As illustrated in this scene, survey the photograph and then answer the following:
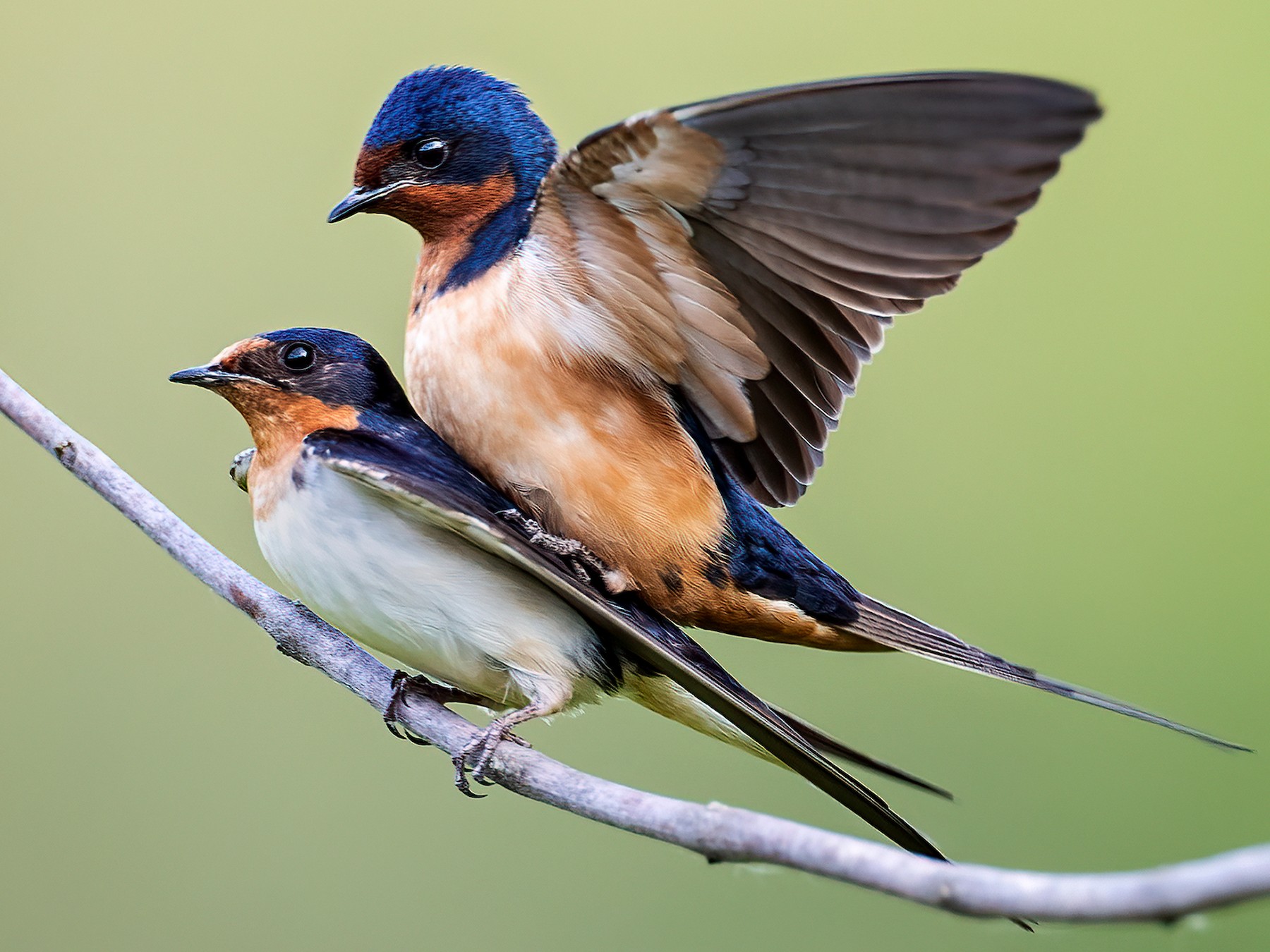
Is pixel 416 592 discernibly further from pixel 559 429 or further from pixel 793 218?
pixel 793 218

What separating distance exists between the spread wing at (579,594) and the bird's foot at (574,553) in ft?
0.04

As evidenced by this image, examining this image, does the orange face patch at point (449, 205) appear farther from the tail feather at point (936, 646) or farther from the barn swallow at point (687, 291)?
the tail feather at point (936, 646)

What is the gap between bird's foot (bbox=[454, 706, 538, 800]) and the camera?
1.08m

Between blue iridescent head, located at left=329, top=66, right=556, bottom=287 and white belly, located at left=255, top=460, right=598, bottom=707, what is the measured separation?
0.24 meters

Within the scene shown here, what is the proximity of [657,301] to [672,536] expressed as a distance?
0.22 m

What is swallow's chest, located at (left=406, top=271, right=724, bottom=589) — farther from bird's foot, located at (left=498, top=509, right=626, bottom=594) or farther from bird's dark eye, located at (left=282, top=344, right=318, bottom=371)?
bird's dark eye, located at (left=282, top=344, right=318, bottom=371)

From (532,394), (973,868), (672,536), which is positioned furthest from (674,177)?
(973,868)

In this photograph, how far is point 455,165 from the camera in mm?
1118

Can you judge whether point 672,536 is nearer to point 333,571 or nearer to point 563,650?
point 563,650

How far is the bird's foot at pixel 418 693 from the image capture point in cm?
118

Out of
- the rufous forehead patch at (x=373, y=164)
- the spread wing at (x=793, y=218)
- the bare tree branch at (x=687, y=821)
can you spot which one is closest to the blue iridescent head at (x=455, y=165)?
the rufous forehead patch at (x=373, y=164)

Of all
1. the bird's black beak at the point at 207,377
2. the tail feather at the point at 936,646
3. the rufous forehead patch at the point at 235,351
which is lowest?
the tail feather at the point at 936,646

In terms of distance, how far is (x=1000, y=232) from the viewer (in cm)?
98

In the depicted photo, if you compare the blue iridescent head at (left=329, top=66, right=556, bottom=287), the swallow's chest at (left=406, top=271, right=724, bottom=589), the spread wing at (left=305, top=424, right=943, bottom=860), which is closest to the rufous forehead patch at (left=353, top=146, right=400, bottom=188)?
the blue iridescent head at (left=329, top=66, right=556, bottom=287)
